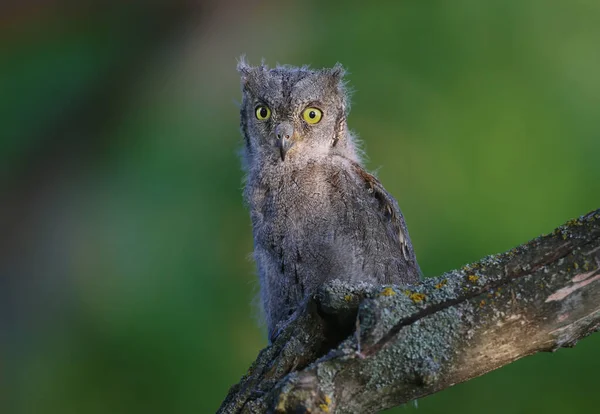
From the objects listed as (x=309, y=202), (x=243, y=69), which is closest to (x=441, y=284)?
(x=309, y=202)

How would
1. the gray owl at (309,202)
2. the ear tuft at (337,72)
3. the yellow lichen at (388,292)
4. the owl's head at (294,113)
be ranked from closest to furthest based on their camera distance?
the yellow lichen at (388,292) < the gray owl at (309,202) < the owl's head at (294,113) < the ear tuft at (337,72)

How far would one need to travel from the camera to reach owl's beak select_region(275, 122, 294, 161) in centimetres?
272

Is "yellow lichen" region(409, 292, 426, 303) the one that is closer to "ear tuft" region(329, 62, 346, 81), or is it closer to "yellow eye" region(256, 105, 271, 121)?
"yellow eye" region(256, 105, 271, 121)

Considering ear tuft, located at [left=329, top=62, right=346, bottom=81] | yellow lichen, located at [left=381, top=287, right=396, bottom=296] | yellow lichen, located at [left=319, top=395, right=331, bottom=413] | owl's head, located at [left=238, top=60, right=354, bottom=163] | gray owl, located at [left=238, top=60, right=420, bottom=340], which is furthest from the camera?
ear tuft, located at [left=329, top=62, right=346, bottom=81]

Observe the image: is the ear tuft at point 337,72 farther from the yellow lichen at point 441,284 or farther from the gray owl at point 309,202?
the yellow lichen at point 441,284

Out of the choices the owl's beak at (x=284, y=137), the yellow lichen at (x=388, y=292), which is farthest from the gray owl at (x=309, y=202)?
the yellow lichen at (x=388, y=292)

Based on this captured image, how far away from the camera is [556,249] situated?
1606 millimetres

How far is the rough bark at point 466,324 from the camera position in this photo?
1579 mm

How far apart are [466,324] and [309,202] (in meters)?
1.21

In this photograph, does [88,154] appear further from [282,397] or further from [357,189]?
[282,397]

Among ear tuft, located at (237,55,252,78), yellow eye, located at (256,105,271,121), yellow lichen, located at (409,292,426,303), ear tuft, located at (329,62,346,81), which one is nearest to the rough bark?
yellow lichen, located at (409,292,426,303)

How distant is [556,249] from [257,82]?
1744 millimetres

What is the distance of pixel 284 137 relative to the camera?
107 inches

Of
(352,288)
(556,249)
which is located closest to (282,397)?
(352,288)
